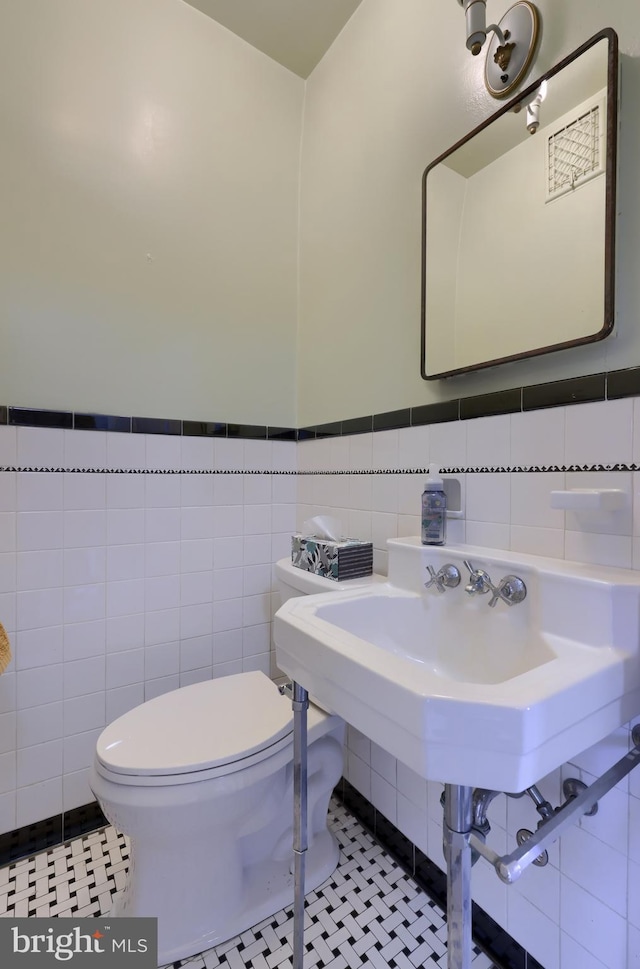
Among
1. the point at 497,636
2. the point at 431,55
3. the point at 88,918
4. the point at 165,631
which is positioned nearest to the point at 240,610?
the point at 165,631

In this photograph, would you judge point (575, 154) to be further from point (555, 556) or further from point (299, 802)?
Answer: point (299, 802)

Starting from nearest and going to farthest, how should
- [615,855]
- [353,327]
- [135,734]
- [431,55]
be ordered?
[615,855] < [135,734] < [431,55] < [353,327]

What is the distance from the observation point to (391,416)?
49.1 inches

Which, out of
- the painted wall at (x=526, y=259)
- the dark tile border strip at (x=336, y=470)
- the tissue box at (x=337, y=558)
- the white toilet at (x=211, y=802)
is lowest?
the white toilet at (x=211, y=802)

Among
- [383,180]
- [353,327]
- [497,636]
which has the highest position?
[383,180]

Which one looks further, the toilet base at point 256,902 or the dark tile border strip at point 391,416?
the toilet base at point 256,902

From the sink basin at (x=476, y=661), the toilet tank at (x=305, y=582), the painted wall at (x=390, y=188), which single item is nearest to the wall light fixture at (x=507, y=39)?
the painted wall at (x=390, y=188)

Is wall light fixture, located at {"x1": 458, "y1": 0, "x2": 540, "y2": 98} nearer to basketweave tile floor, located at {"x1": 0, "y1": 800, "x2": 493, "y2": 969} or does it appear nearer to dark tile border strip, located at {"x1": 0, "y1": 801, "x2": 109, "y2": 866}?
basketweave tile floor, located at {"x1": 0, "y1": 800, "x2": 493, "y2": 969}

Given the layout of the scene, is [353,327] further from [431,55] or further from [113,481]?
[113,481]

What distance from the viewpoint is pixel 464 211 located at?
1.02m

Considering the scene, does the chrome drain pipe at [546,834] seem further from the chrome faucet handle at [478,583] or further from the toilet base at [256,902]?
the toilet base at [256,902]

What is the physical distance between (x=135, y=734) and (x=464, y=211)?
144 centimetres

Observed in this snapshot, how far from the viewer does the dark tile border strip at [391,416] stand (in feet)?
2.57

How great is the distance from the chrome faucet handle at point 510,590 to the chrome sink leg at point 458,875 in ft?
1.12
